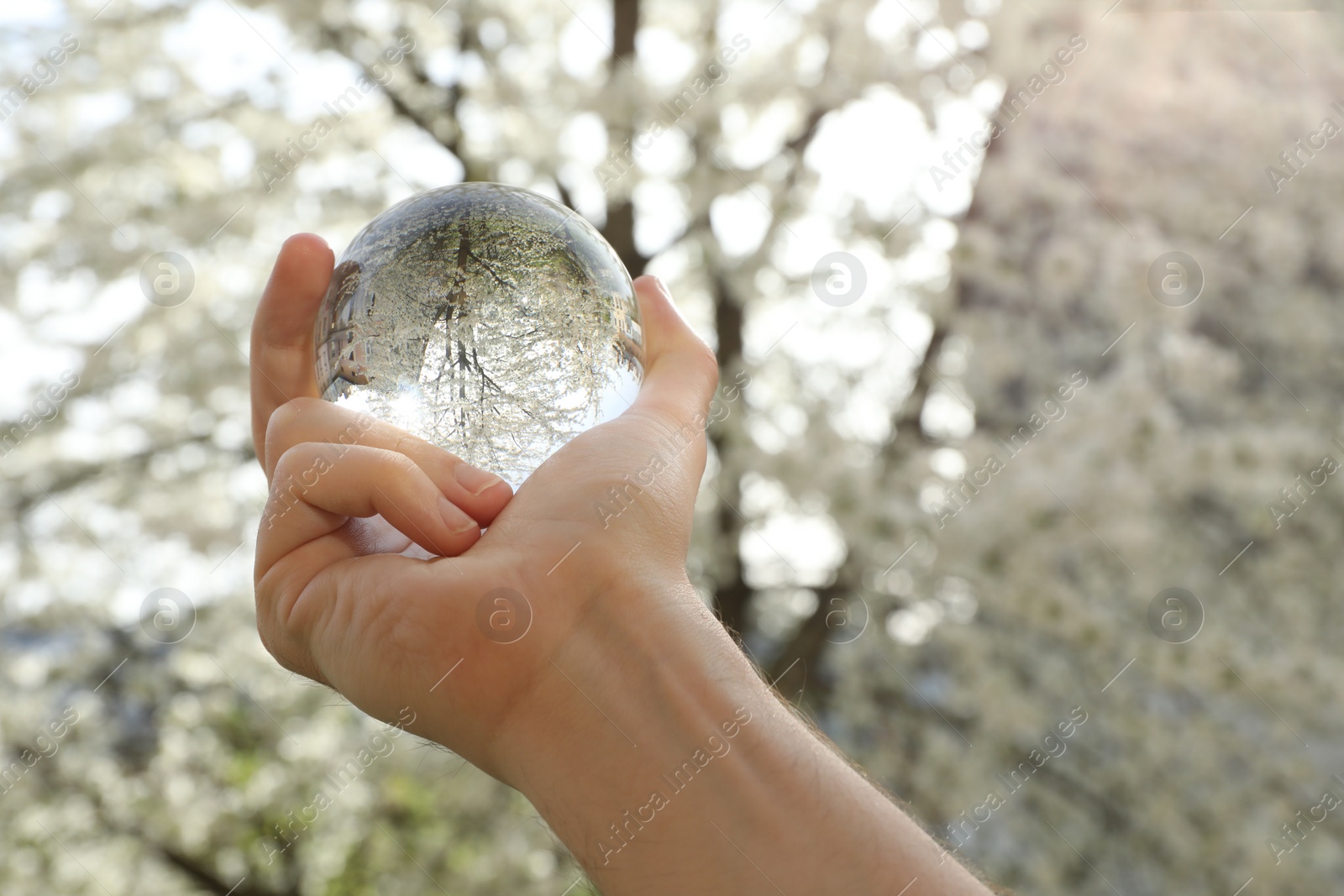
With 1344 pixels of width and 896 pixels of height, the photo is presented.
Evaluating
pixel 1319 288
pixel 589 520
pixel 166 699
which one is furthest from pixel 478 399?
pixel 1319 288

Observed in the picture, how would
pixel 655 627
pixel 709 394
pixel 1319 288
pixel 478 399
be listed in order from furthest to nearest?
pixel 1319 288
pixel 709 394
pixel 478 399
pixel 655 627

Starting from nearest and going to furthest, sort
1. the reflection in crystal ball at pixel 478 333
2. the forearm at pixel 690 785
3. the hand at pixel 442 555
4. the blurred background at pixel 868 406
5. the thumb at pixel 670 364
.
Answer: the forearm at pixel 690 785 → the hand at pixel 442 555 → the reflection in crystal ball at pixel 478 333 → the thumb at pixel 670 364 → the blurred background at pixel 868 406

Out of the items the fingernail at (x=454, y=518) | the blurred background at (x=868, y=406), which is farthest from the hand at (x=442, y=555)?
the blurred background at (x=868, y=406)

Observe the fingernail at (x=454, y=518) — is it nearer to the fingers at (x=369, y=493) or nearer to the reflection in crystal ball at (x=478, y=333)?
the fingers at (x=369, y=493)

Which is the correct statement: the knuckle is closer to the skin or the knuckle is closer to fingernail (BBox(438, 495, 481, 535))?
the skin

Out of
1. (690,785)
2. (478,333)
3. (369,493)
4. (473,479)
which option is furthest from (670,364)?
(690,785)

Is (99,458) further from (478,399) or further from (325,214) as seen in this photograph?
(478,399)

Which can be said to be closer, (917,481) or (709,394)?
(709,394)
